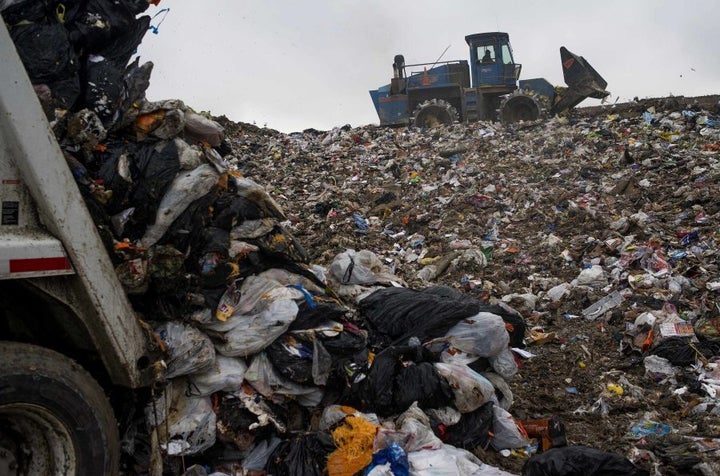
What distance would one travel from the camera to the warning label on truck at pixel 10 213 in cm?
213

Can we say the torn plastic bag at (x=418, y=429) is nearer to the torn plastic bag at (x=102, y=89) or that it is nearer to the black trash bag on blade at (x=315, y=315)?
the black trash bag on blade at (x=315, y=315)

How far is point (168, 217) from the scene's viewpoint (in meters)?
2.93

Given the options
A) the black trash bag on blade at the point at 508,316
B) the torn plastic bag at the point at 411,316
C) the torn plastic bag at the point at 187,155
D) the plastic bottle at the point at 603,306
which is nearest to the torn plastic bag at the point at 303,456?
the torn plastic bag at the point at 411,316

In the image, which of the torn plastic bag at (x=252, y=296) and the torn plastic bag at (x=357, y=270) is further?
the torn plastic bag at (x=357, y=270)

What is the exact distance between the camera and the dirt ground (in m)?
3.98

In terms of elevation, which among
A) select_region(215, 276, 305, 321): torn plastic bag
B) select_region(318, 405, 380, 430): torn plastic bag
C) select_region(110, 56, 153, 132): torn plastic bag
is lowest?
select_region(318, 405, 380, 430): torn plastic bag

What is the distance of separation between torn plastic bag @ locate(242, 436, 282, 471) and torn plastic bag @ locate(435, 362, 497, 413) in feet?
3.25

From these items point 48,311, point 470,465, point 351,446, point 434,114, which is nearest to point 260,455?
point 351,446

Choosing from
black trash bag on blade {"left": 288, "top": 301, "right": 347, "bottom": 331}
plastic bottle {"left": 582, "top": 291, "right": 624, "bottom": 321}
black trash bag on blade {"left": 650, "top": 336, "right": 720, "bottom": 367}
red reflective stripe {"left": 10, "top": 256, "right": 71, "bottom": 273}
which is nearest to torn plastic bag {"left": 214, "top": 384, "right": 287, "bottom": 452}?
black trash bag on blade {"left": 288, "top": 301, "right": 347, "bottom": 331}

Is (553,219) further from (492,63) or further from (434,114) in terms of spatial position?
(492,63)

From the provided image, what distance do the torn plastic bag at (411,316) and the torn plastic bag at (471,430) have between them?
57 cm

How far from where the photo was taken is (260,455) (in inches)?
118

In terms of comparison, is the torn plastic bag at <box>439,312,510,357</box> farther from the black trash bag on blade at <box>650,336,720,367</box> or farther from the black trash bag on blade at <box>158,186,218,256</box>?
the black trash bag on blade at <box>158,186,218,256</box>

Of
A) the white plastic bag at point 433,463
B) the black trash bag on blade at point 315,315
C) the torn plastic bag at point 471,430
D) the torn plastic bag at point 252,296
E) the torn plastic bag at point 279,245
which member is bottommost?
the torn plastic bag at point 471,430
